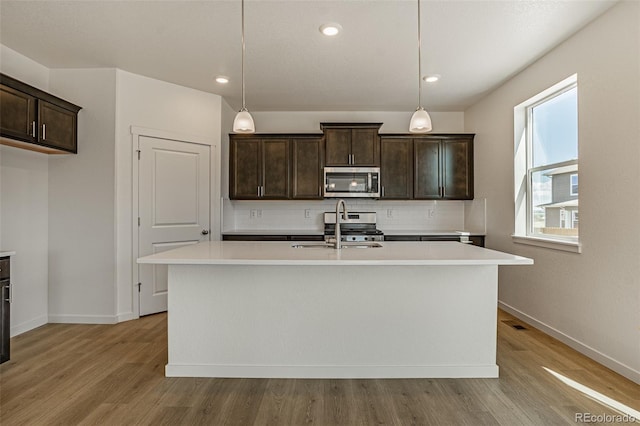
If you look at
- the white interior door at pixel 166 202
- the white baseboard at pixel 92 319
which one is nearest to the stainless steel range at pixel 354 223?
the white interior door at pixel 166 202

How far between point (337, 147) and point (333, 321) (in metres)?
2.93

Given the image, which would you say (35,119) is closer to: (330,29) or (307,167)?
(330,29)

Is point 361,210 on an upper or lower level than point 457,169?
lower

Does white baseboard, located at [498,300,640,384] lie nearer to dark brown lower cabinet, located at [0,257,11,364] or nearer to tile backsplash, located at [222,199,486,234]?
tile backsplash, located at [222,199,486,234]

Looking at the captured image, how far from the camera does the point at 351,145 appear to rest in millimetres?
4895

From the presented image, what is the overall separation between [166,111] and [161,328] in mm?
2324

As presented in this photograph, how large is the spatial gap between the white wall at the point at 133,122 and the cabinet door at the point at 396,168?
2.37 meters

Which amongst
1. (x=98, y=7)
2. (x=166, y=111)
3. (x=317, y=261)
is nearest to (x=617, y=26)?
(x=317, y=261)

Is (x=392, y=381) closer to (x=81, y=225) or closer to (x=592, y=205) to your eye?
(x=592, y=205)

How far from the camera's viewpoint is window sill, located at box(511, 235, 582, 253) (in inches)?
116

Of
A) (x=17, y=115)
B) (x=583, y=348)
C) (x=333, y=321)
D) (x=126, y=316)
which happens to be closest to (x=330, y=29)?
(x=333, y=321)

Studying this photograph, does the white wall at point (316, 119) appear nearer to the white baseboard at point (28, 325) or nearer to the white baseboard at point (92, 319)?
the white baseboard at point (92, 319)

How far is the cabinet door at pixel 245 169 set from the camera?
16.1ft

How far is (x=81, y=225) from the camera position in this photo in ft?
12.1
